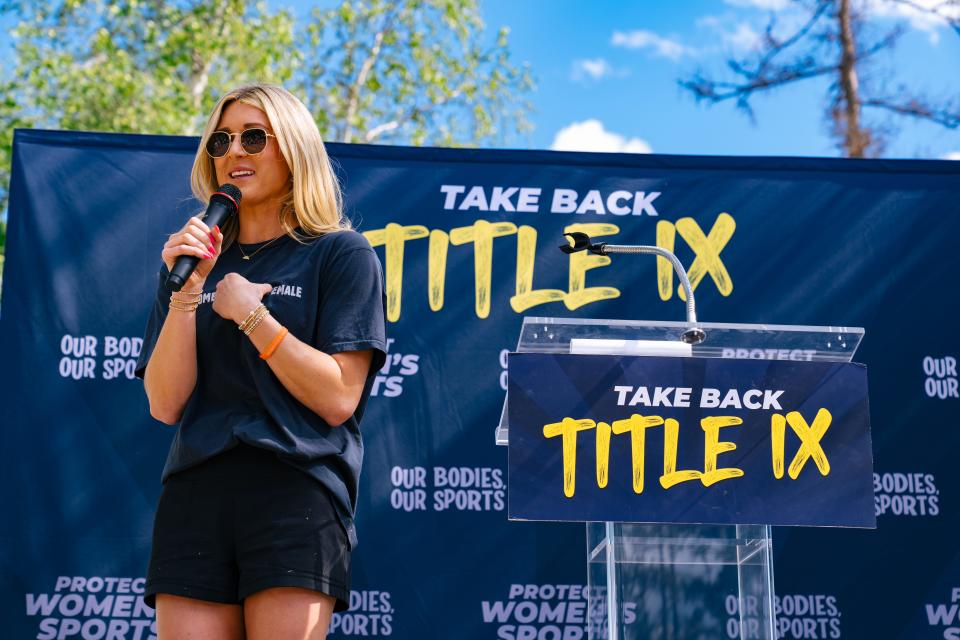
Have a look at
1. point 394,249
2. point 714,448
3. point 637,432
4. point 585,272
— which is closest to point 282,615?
point 637,432

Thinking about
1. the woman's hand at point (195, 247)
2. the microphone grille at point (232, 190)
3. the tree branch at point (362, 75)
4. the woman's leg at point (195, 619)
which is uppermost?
the tree branch at point (362, 75)

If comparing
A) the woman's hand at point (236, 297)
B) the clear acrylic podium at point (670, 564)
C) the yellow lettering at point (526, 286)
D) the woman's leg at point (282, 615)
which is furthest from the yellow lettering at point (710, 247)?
the woman's leg at point (282, 615)

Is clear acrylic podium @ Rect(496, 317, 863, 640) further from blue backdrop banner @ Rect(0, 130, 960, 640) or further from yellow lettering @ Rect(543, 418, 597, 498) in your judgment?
blue backdrop banner @ Rect(0, 130, 960, 640)

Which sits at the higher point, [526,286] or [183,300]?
[526,286]

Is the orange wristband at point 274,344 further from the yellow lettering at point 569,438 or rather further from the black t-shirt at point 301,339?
A: the yellow lettering at point 569,438

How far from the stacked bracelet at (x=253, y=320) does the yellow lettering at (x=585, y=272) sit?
2141 mm

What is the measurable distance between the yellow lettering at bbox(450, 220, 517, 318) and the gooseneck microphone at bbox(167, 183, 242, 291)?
1.87 meters

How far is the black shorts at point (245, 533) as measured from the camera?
1.52 meters

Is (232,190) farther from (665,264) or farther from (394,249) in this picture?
(665,264)

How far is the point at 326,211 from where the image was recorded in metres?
1.83

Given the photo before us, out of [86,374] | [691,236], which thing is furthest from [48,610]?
[691,236]

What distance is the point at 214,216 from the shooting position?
5.62 ft

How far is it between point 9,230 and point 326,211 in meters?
2.15

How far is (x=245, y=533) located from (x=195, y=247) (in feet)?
1.43
